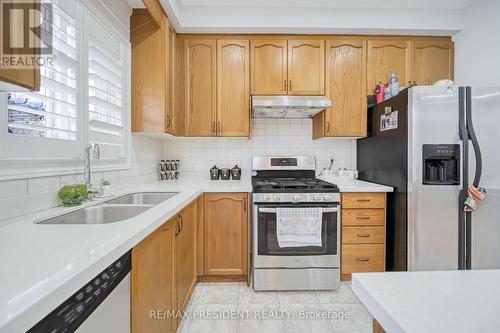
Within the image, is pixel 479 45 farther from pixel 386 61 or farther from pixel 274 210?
pixel 274 210

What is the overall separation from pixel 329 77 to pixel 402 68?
0.76 meters

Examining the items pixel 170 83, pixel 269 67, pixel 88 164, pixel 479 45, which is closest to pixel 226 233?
pixel 88 164

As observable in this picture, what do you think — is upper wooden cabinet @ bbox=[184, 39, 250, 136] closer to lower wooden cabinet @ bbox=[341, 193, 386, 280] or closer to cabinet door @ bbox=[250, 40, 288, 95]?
cabinet door @ bbox=[250, 40, 288, 95]

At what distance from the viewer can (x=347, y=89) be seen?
2.50m

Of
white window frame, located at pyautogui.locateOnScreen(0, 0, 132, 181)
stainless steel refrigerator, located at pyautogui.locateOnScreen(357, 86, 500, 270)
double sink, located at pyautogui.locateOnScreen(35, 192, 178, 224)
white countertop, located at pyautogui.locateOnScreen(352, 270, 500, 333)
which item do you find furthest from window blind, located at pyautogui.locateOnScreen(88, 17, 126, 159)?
stainless steel refrigerator, located at pyautogui.locateOnScreen(357, 86, 500, 270)

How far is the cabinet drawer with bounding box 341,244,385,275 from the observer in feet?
7.12

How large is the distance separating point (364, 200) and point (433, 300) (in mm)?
1784

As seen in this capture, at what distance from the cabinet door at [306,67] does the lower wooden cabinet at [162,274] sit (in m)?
1.61

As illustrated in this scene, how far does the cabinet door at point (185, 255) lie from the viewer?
5.01 feet

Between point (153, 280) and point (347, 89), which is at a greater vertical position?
point (347, 89)

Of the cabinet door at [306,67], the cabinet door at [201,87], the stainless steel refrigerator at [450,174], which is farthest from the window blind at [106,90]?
the stainless steel refrigerator at [450,174]

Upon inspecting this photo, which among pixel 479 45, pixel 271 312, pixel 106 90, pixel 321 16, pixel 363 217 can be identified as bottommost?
pixel 271 312

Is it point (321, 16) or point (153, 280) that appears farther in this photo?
point (321, 16)

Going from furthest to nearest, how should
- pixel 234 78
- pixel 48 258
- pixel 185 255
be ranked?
1. pixel 234 78
2. pixel 185 255
3. pixel 48 258
